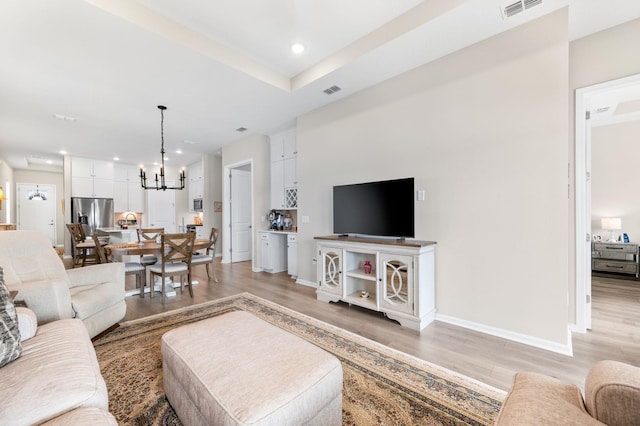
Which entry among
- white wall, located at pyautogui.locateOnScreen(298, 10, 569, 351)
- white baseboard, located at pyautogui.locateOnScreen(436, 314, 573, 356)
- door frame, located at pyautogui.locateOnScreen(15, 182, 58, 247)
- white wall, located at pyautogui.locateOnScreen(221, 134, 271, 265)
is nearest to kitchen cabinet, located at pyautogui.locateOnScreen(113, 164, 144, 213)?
door frame, located at pyautogui.locateOnScreen(15, 182, 58, 247)

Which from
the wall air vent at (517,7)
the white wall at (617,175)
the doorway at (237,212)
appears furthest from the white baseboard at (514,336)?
the doorway at (237,212)

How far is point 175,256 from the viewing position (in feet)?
12.7

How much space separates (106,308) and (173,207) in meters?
6.97

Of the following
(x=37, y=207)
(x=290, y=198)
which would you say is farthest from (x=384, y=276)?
(x=37, y=207)

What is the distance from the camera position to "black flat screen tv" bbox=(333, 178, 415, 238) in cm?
300

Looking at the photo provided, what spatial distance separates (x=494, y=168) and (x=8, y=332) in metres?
3.64

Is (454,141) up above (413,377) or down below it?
above

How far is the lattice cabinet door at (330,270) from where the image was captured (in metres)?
3.38

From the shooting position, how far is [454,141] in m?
2.84

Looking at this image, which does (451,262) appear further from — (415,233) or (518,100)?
(518,100)

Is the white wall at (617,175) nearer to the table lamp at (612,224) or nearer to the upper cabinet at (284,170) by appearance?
the table lamp at (612,224)

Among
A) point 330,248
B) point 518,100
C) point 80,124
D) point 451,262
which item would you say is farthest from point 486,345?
point 80,124

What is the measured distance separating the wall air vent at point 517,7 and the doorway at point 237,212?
Result: 5.20 m

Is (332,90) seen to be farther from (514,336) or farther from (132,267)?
(132,267)
